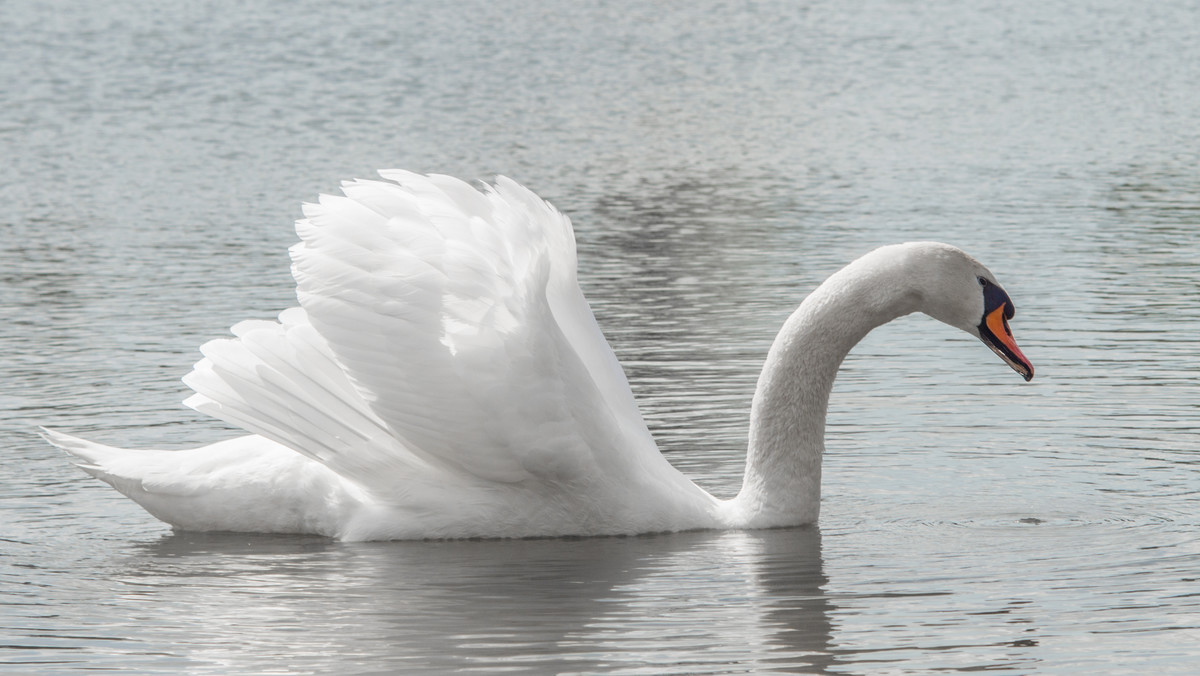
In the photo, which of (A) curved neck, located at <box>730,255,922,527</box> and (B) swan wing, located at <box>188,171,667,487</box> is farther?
(A) curved neck, located at <box>730,255,922,527</box>

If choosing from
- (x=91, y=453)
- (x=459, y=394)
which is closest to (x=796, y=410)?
(x=459, y=394)

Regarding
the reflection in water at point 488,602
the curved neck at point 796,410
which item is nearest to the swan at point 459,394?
the curved neck at point 796,410

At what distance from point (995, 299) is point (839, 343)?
66 centimetres

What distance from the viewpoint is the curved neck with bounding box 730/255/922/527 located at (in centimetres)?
758

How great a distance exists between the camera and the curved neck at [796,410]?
758 cm

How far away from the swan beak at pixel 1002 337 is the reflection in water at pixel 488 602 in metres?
1.06

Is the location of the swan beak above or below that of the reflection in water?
above

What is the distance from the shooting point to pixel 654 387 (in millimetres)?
10039

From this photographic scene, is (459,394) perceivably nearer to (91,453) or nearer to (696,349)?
(91,453)

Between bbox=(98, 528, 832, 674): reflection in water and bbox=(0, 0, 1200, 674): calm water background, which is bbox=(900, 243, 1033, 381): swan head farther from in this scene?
bbox=(98, 528, 832, 674): reflection in water

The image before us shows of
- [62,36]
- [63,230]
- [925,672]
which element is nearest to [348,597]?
[925,672]

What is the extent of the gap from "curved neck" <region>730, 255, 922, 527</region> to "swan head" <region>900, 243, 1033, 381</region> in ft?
0.71

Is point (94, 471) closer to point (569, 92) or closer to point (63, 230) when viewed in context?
point (63, 230)

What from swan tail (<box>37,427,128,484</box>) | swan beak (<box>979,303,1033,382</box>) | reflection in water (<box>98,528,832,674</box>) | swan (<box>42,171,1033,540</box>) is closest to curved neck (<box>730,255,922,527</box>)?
swan (<box>42,171,1033,540</box>)
